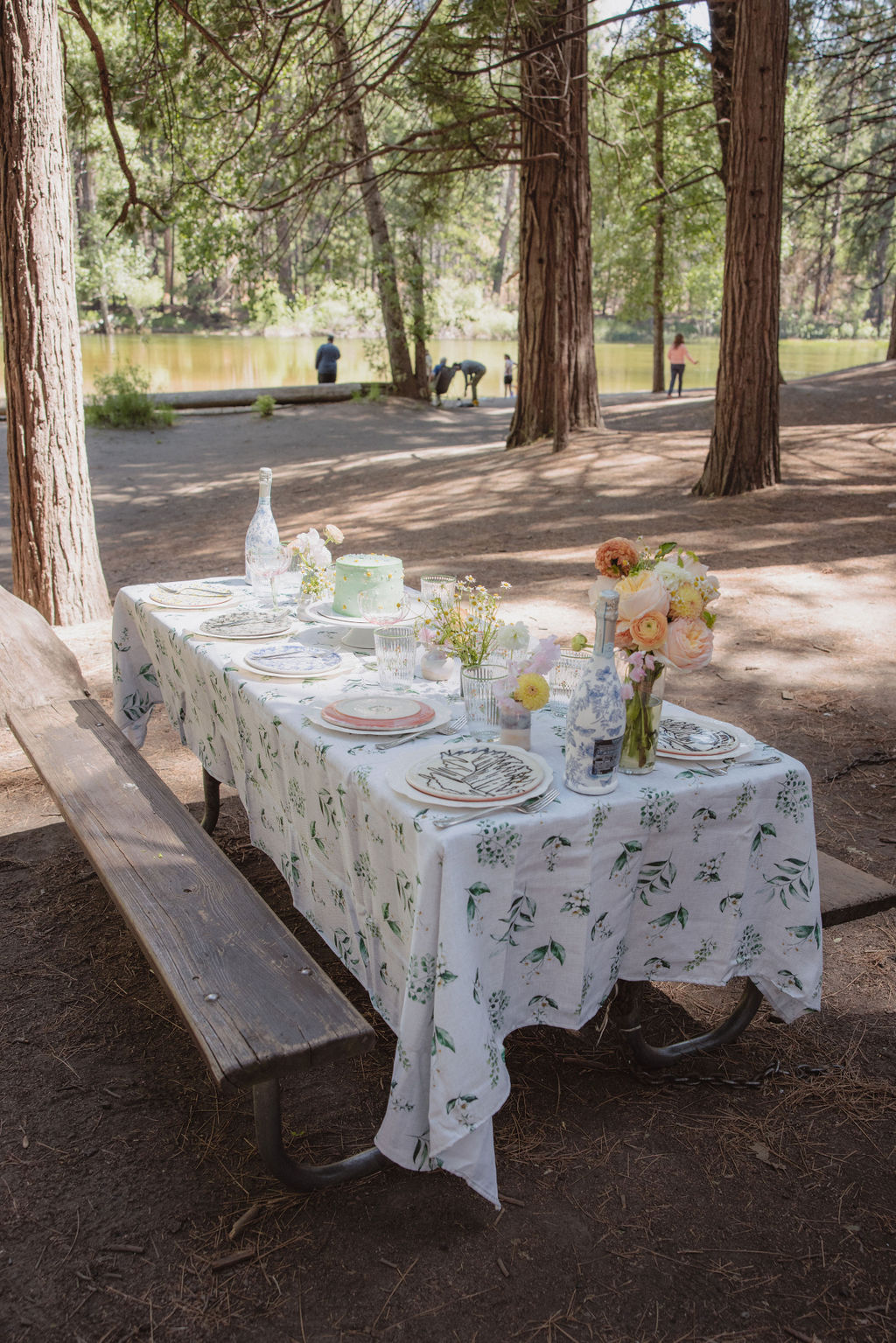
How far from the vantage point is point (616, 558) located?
2.02m

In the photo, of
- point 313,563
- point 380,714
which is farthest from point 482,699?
→ point 313,563

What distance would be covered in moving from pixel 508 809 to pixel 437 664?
768 millimetres

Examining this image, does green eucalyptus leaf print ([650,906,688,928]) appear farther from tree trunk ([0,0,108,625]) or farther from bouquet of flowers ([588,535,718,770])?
tree trunk ([0,0,108,625])

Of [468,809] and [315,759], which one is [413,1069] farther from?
[315,759]

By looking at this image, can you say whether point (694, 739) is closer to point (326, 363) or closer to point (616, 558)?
point (616, 558)

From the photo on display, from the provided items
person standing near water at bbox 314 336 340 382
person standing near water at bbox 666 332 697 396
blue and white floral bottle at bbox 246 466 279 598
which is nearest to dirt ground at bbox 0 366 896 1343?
blue and white floral bottle at bbox 246 466 279 598

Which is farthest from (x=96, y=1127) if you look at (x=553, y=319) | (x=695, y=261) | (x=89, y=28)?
(x=695, y=261)

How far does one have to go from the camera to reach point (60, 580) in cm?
600

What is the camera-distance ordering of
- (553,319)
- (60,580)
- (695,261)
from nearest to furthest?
(60,580)
(553,319)
(695,261)

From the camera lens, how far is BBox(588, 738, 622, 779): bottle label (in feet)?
6.26

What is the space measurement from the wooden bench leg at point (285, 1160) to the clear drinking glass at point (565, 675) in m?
1.08

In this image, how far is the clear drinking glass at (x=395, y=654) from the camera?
248cm

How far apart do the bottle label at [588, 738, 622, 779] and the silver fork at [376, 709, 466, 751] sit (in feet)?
1.42

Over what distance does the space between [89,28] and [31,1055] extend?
6.31 meters
